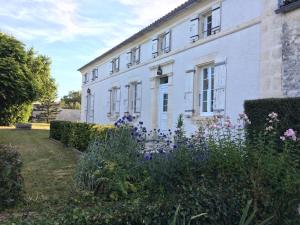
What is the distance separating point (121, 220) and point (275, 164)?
1931 millimetres

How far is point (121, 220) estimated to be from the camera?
3887mm

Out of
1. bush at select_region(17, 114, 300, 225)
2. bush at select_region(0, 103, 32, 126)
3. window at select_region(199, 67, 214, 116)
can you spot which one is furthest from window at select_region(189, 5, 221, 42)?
bush at select_region(0, 103, 32, 126)

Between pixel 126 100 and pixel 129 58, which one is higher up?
pixel 129 58

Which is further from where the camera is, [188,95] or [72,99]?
[72,99]

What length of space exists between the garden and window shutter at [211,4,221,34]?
7.91 meters

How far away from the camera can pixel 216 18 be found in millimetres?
12742

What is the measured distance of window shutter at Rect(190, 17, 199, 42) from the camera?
46.0 feet

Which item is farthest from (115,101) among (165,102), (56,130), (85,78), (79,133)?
(79,133)

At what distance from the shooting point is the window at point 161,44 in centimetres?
1650

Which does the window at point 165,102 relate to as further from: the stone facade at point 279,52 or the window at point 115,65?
the stone facade at point 279,52

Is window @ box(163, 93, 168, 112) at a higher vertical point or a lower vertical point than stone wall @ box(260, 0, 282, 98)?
lower

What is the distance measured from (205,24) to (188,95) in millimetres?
2604

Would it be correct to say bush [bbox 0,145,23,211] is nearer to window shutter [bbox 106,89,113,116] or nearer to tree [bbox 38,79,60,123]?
window shutter [bbox 106,89,113,116]

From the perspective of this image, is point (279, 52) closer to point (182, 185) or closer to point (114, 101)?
point (182, 185)
